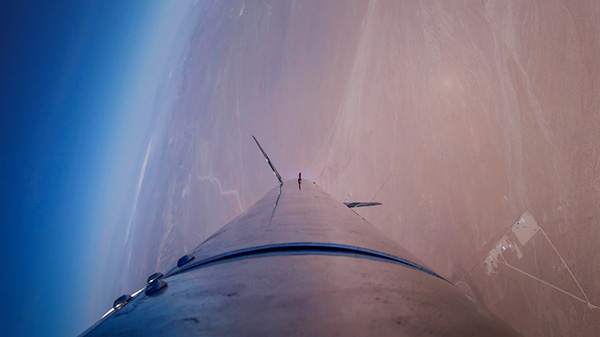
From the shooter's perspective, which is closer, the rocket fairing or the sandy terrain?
the rocket fairing

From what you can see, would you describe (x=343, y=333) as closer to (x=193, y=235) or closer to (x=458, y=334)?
(x=458, y=334)

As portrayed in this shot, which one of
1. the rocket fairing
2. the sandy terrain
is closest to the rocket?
the rocket fairing

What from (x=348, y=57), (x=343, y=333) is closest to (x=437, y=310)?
(x=343, y=333)

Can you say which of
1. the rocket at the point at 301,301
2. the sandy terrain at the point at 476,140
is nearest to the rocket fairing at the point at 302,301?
the rocket at the point at 301,301

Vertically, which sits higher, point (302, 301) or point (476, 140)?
point (302, 301)

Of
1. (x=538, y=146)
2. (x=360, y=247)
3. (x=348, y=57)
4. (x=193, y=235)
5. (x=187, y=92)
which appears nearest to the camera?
(x=360, y=247)

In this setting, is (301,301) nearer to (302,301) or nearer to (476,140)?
(302,301)

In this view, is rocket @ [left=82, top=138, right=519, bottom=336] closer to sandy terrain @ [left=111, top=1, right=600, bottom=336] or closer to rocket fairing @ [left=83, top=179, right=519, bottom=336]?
rocket fairing @ [left=83, top=179, right=519, bottom=336]

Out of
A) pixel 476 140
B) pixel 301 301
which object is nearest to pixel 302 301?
pixel 301 301

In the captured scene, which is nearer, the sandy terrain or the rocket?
the rocket

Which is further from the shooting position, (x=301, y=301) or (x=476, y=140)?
(x=476, y=140)

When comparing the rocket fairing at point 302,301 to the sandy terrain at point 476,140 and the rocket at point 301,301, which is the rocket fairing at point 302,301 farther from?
the sandy terrain at point 476,140

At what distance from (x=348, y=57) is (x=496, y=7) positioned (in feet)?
16.5

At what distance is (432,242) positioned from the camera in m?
7.10
